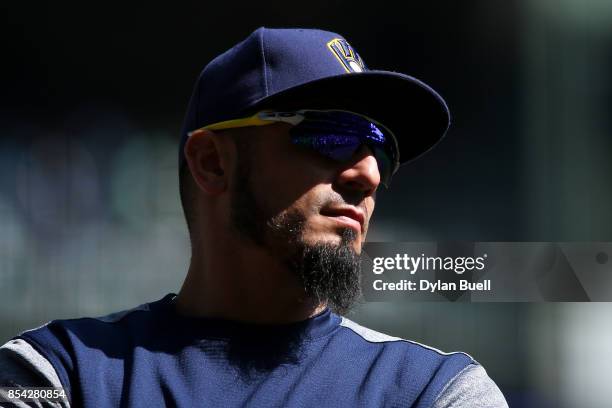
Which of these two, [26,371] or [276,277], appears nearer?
[26,371]

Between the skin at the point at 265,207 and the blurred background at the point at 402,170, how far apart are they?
63.7 inches

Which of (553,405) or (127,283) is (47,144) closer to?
(127,283)

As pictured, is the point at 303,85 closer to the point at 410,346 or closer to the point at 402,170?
the point at 410,346

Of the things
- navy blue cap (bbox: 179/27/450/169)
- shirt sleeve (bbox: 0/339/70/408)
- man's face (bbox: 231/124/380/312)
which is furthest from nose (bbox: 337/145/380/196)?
shirt sleeve (bbox: 0/339/70/408)

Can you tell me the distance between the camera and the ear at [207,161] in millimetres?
1827

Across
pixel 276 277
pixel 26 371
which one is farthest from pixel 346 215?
pixel 26 371

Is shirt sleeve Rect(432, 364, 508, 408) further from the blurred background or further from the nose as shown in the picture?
the blurred background

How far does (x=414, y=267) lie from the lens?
3.41 meters

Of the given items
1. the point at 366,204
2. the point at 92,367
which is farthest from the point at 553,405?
the point at 92,367

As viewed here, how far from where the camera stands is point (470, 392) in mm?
1626

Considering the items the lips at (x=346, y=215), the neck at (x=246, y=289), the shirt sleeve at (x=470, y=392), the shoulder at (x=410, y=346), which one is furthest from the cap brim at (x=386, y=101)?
the shirt sleeve at (x=470, y=392)

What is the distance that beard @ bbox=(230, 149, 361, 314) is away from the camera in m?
1.70

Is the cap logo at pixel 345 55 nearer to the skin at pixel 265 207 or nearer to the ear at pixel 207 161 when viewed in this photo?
the skin at pixel 265 207

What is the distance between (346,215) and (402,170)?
5.90 ft
